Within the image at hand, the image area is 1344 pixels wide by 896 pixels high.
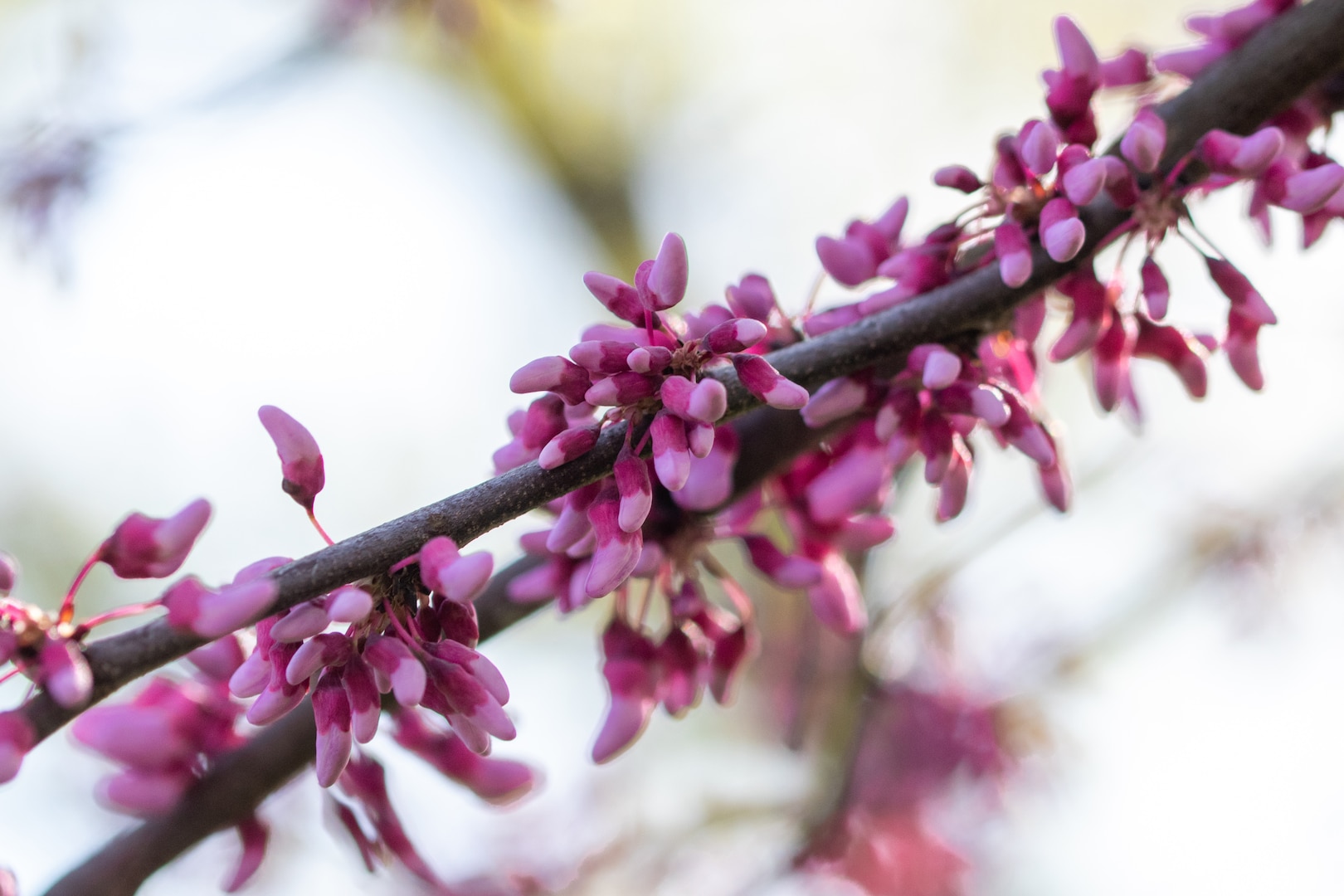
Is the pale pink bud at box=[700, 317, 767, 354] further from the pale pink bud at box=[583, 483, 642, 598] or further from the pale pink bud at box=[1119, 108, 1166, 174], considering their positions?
the pale pink bud at box=[1119, 108, 1166, 174]

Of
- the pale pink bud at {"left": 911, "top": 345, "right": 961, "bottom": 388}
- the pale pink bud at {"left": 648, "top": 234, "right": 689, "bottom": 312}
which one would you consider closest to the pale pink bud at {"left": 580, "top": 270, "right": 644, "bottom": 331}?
the pale pink bud at {"left": 648, "top": 234, "right": 689, "bottom": 312}

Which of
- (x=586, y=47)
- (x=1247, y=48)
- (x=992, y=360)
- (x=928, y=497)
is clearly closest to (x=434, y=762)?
(x=992, y=360)

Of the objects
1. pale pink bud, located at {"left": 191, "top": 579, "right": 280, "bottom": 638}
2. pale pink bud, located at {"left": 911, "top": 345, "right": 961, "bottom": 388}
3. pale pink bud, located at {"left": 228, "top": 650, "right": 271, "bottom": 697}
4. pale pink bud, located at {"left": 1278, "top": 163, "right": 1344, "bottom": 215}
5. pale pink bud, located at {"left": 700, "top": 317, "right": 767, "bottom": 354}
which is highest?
pale pink bud, located at {"left": 191, "top": 579, "right": 280, "bottom": 638}

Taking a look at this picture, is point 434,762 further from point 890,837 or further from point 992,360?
point 890,837

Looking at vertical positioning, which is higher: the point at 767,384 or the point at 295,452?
the point at 295,452

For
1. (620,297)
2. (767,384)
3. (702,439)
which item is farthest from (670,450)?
(620,297)

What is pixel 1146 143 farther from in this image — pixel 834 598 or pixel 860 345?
pixel 834 598
